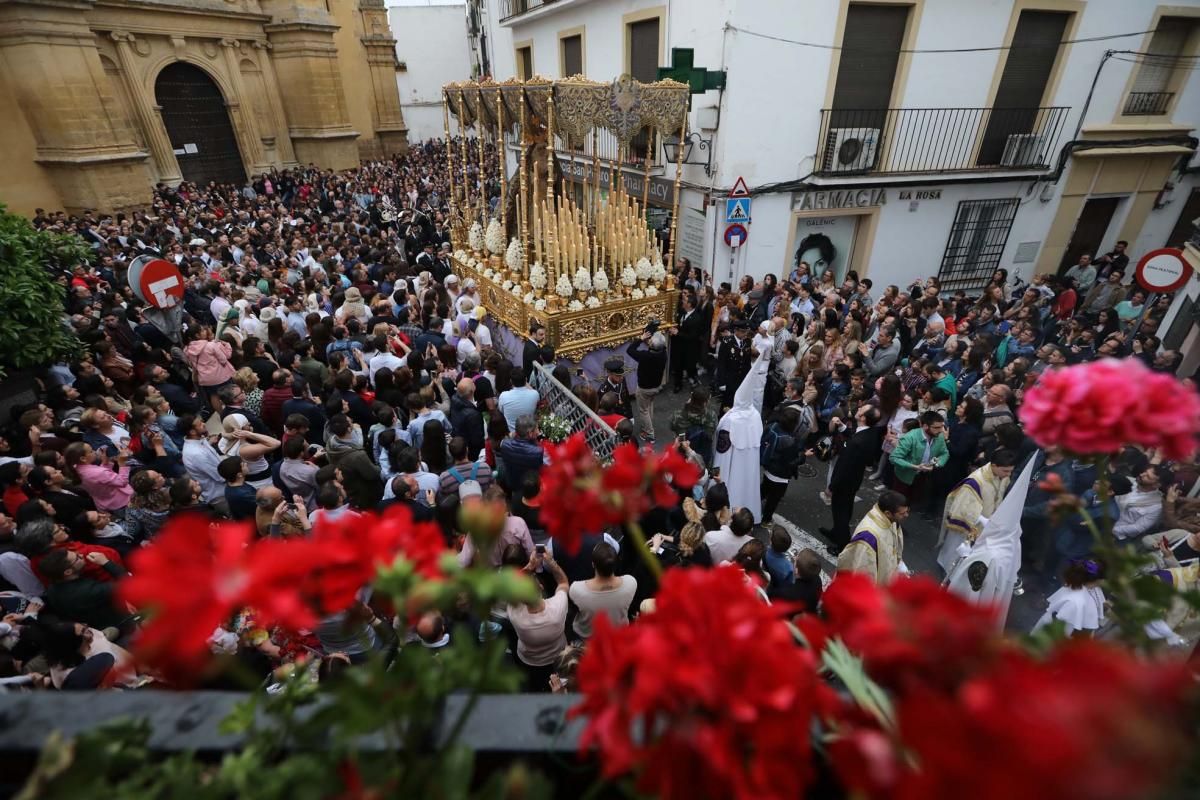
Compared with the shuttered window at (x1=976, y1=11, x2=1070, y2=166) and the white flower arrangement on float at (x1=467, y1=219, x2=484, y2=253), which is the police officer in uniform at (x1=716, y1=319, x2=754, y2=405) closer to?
the white flower arrangement on float at (x1=467, y1=219, x2=484, y2=253)

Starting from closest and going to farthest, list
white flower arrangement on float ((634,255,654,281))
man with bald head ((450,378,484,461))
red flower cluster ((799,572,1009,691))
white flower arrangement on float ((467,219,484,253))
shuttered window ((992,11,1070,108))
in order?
red flower cluster ((799,572,1009,691)), man with bald head ((450,378,484,461)), white flower arrangement on float ((634,255,654,281)), white flower arrangement on float ((467,219,484,253)), shuttered window ((992,11,1070,108))

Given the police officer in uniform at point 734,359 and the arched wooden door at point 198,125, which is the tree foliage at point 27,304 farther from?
the arched wooden door at point 198,125

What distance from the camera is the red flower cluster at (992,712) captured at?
40 cm

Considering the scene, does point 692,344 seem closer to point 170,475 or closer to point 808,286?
point 808,286

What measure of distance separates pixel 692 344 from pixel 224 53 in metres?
22.2

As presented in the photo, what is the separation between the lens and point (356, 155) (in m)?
24.1

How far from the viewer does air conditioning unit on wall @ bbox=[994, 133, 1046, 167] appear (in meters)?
11.4

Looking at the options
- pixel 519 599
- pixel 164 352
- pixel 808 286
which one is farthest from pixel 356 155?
pixel 519 599

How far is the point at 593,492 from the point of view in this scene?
0.99 metres

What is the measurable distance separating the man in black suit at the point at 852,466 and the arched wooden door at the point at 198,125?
23807 millimetres

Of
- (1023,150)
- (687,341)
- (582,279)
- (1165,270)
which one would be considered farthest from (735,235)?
(1023,150)

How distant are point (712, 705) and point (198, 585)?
25.1 inches

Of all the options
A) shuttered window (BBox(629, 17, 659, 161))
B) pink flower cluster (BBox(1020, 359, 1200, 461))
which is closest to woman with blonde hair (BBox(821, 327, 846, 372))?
shuttered window (BBox(629, 17, 659, 161))

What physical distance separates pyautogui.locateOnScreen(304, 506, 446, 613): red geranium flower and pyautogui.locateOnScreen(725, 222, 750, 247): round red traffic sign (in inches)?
384
